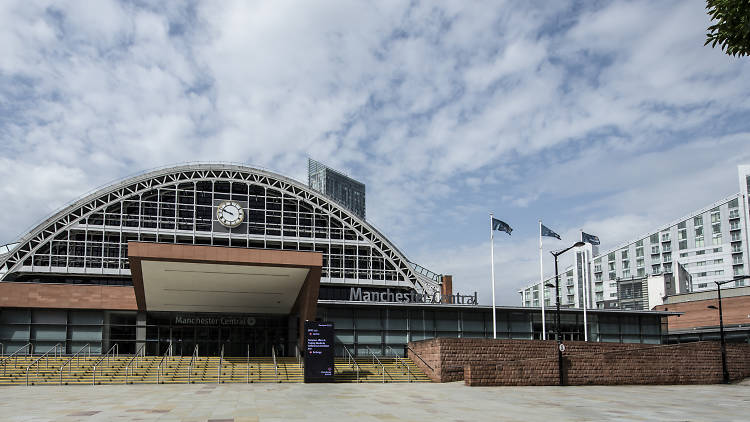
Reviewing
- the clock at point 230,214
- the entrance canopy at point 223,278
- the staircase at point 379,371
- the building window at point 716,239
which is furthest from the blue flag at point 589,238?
the building window at point 716,239

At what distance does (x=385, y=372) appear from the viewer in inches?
1700

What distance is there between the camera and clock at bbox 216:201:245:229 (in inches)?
2603

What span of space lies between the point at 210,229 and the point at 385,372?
30742 millimetres

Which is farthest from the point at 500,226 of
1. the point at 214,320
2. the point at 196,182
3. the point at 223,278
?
the point at 196,182

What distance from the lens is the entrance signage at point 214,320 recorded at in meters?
52.6

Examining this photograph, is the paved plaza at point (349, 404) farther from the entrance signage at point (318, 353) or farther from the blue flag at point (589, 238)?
the blue flag at point (589, 238)

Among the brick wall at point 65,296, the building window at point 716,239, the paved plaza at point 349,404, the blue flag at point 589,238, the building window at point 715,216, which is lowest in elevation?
the paved plaza at point 349,404

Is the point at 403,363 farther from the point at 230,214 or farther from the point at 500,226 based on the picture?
the point at 230,214

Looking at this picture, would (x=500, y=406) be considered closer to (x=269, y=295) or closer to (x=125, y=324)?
(x=269, y=295)

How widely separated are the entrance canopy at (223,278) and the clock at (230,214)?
A: 1621cm

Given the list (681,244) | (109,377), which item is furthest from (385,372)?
(681,244)

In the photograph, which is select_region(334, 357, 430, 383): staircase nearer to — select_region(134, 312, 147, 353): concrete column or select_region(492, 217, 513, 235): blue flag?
select_region(492, 217, 513, 235): blue flag

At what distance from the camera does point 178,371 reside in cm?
4094

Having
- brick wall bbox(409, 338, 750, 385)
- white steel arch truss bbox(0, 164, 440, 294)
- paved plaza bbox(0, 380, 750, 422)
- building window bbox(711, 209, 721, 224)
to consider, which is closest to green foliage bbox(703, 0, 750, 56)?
paved plaza bbox(0, 380, 750, 422)
